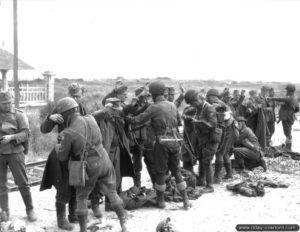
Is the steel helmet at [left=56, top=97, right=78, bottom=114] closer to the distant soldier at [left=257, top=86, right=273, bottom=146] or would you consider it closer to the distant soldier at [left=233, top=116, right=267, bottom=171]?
the distant soldier at [left=233, top=116, right=267, bottom=171]

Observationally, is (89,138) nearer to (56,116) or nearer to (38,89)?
(56,116)

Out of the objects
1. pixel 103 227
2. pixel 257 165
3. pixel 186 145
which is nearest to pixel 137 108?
Result: pixel 186 145

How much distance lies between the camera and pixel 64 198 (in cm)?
632

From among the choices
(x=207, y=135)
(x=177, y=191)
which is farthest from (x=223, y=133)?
(x=177, y=191)

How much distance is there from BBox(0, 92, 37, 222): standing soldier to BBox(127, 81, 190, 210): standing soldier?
1914mm

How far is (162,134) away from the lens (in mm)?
7309

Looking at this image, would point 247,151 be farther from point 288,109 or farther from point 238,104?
point 288,109

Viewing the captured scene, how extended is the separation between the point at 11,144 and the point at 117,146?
1.78 meters

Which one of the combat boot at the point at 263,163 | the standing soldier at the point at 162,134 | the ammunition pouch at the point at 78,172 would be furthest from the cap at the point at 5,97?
the combat boot at the point at 263,163

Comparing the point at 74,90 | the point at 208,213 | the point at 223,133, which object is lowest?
the point at 208,213

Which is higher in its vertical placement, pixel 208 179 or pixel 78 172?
pixel 78 172

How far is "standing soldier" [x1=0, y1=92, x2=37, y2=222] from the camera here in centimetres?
633

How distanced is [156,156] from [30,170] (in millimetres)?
4205

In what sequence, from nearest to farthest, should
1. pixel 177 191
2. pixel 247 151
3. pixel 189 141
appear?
pixel 177 191 < pixel 189 141 < pixel 247 151
